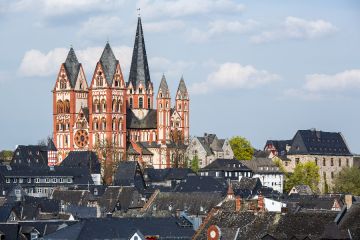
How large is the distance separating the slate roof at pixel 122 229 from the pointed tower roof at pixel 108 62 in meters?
106

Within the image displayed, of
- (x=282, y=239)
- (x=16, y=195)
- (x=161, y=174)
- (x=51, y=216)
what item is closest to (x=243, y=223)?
(x=282, y=239)

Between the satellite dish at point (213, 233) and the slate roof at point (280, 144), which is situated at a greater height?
the slate roof at point (280, 144)

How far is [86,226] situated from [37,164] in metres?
95.0

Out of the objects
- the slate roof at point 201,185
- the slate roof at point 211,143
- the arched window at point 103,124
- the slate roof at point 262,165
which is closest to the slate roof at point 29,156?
the arched window at point 103,124

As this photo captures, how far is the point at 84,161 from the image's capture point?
564 ft

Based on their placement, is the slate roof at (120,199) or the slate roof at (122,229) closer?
the slate roof at (122,229)

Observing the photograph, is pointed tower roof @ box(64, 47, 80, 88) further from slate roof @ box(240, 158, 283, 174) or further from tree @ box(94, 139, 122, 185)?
slate roof @ box(240, 158, 283, 174)

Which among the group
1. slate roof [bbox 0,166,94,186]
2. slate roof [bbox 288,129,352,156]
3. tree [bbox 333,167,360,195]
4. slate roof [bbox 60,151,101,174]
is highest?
slate roof [bbox 288,129,352,156]

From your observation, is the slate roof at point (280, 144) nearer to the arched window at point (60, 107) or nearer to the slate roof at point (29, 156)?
the arched window at point (60, 107)

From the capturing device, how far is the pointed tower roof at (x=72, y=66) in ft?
645

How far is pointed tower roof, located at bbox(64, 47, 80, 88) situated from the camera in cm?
19662

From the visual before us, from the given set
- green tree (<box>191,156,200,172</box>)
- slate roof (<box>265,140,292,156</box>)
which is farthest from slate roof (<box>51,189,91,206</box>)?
slate roof (<box>265,140,292,156</box>)

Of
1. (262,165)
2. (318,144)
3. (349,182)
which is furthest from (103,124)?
(349,182)

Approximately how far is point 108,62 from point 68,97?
27.4 ft
